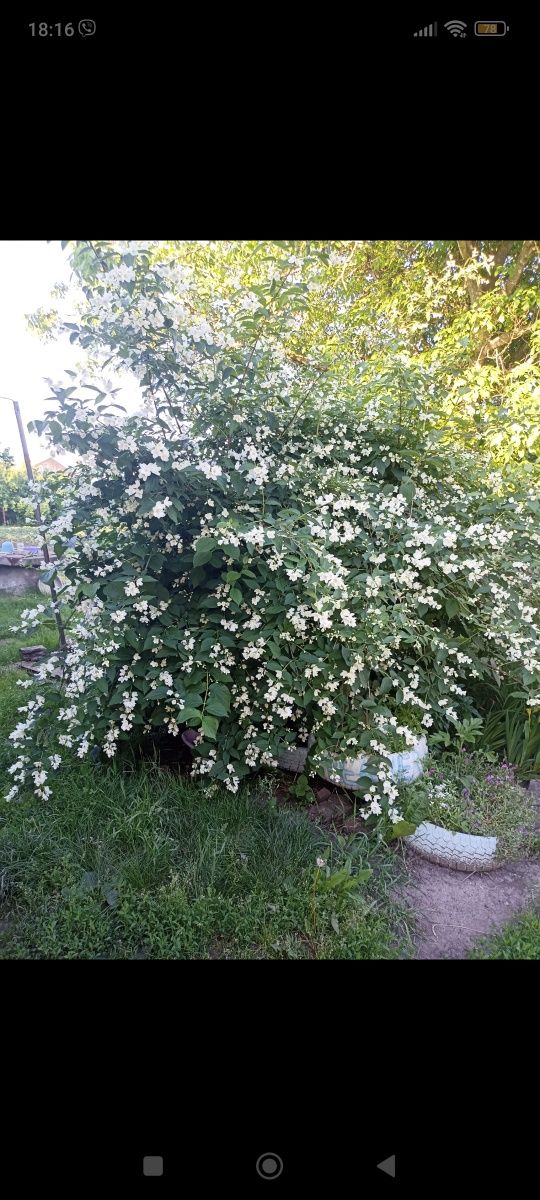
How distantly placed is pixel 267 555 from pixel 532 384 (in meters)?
1.38

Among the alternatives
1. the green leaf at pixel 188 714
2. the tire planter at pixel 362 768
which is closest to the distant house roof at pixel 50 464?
the green leaf at pixel 188 714

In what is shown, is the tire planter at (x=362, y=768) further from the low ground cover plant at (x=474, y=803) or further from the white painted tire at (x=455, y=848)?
the white painted tire at (x=455, y=848)

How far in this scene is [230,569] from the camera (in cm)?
151

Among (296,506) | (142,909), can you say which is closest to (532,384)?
(296,506)

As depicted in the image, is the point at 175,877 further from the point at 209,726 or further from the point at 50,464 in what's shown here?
the point at 50,464

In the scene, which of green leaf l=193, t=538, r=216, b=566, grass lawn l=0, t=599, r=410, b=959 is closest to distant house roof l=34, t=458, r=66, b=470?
green leaf l=193, t=538, r=216, b=566

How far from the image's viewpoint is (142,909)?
1.11m

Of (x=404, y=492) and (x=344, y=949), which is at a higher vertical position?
(x=404, y=492)
